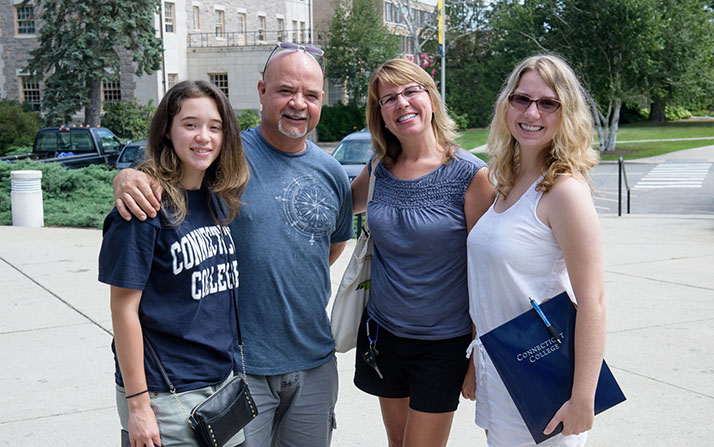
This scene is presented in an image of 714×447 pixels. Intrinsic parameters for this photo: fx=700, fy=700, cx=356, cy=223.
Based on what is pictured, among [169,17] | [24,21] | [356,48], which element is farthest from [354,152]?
[356,48]

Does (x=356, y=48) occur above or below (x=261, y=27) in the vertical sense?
below

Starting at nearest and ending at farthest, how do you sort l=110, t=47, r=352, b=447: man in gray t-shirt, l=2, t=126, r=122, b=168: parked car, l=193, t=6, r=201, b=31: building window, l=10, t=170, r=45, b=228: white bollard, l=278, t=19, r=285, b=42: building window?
l=110, t=47, r=352, b=447: man in gray t-shirt, l=10, t=170, r=45, b=228: white bollard, l=2, t=126, r=122, b=168: parked car, l=193, t=6, r=201, b=31: building window, l=278, t=19, r=285, b=42: building window

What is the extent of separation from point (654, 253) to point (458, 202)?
763cm

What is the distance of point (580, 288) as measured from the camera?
2348 mm

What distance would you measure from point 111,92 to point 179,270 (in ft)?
121

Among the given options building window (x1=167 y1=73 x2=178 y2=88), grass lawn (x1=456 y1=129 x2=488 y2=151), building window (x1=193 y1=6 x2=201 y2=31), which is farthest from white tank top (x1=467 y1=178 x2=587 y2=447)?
building window (x1=193 y1=6 x2=201 y2=31)

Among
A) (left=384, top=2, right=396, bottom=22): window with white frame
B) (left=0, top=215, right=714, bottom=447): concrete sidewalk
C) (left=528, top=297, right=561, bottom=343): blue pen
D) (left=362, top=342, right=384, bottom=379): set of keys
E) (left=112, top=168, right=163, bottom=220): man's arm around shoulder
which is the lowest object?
(left=0, top=215, right=714, bottom=447): concrete sidewalk

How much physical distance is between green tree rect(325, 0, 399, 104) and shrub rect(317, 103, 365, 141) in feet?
6.03

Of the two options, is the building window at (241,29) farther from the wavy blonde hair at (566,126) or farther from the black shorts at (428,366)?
the wavy blonde hair at (566,126)

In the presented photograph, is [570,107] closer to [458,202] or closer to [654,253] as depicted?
[458,202]

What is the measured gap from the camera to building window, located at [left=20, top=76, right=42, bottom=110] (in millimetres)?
36041

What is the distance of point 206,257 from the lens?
2441 millimetres

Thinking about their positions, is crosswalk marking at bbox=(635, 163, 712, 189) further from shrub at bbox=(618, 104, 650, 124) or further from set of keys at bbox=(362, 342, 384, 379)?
shrub at bbox=(618, 104, 650, 124)

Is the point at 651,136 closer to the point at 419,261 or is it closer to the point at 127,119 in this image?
the point at 127,119
